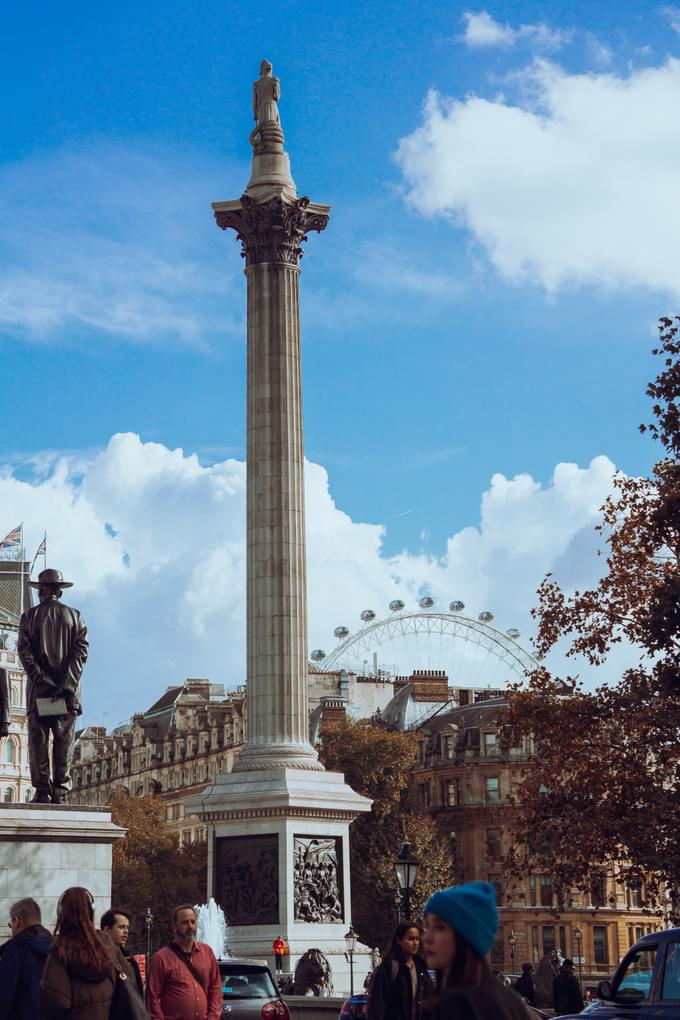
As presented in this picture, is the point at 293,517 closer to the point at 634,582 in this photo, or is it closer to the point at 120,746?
the point at 634,582

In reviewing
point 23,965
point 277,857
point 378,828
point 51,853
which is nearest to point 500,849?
point 378,828

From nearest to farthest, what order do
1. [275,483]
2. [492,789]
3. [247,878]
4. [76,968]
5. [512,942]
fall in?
[76,968] → [247,878] → [275,483] → [512,942] → [492,789]

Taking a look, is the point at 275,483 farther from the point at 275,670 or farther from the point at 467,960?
the point at 467,960

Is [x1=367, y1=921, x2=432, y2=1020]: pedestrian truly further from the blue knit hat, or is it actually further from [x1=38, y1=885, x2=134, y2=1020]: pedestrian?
the blue knit hat

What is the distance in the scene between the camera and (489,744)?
4031 inches

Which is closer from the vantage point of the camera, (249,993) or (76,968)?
(76,968)

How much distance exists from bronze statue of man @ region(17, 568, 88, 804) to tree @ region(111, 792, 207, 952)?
65.5 metres

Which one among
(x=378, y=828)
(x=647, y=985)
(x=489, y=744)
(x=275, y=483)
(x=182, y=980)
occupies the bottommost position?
(x=647, y=985)

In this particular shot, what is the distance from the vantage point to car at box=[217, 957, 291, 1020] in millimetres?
18453

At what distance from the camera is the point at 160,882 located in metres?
90.7

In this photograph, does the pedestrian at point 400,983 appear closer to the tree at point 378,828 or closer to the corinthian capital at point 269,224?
the corinthian capital at point 269,224

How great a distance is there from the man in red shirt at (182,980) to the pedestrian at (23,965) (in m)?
2.02

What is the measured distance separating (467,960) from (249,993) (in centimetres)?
1329

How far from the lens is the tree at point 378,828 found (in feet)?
262
